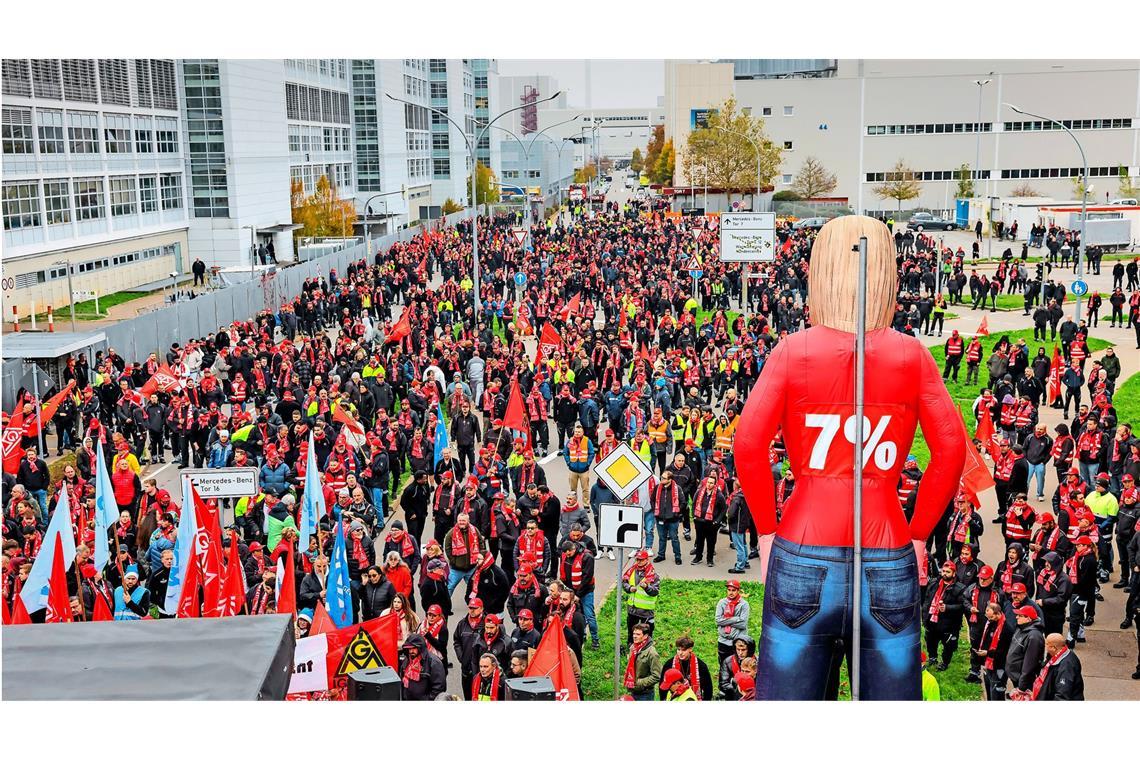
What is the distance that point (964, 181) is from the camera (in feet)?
264

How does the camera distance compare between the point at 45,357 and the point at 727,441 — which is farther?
the point at 45,357

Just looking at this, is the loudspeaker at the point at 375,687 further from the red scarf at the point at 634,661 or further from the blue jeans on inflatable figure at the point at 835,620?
the blue jeans on inflatable figure at the point at 835,620

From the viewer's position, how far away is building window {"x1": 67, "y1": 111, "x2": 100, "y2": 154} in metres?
48.1

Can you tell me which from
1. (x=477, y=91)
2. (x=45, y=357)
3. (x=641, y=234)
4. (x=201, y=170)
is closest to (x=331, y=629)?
(x=45, y=357)

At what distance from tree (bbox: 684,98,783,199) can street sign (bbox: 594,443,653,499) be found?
73.9 metres

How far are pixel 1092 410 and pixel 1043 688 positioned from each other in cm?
915

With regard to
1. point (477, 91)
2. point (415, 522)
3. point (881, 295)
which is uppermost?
point (477, 91)

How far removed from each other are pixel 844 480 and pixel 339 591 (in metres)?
6.38

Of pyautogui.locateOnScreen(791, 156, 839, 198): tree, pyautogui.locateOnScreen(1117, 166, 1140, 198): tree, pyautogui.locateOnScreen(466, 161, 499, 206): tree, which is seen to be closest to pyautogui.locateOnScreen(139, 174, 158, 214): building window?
pyautogui.locateOnScreen(466, 161, 499, 206): tree

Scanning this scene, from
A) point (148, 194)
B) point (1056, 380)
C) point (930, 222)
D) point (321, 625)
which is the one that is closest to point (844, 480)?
point (321, 625)

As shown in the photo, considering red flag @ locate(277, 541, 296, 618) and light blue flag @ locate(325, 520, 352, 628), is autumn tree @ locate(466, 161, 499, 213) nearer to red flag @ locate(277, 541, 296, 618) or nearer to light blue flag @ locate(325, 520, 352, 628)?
light blue flag @ locate(325, 520, 352, 628)

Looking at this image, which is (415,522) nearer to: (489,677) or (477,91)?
(489,677)

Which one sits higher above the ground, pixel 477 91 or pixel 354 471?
pixel 477 91

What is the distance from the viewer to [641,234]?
57500mm
